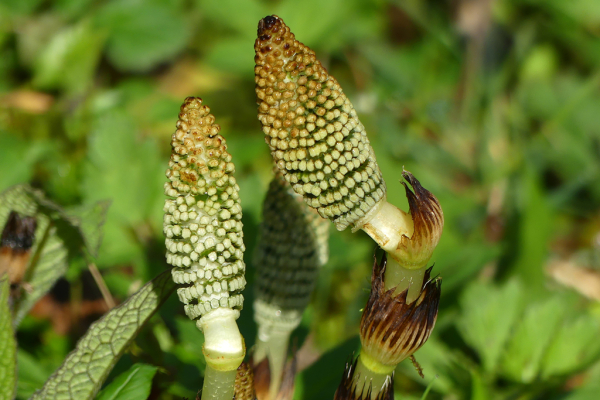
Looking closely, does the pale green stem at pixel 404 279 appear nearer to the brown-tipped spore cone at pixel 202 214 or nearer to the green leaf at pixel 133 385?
the brown-tipped spore cone at pixel 202 214

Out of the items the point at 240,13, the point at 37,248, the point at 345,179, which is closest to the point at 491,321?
the point at 345,179

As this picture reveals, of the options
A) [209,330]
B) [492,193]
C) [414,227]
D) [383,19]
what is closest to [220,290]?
[209,330]

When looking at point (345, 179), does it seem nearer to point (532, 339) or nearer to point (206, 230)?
point (206, 230)

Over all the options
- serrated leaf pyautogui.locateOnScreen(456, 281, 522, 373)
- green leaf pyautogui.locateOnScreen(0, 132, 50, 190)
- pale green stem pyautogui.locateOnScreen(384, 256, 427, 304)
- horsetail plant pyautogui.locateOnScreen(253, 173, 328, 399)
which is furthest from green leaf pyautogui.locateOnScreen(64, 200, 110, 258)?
serrated leaf pyautogui.locateOnScreen(456, 281, 522, 373)

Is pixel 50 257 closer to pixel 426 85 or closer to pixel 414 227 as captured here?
pixel 414 227

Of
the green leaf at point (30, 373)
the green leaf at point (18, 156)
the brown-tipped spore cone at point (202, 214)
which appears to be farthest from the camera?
the green leaf at point (18, 156)

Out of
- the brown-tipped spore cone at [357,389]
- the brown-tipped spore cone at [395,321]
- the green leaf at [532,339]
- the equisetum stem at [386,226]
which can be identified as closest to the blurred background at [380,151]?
the green leaf at [532,339]

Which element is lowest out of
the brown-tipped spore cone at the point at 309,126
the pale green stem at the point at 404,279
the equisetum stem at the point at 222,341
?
the equisetum stem at the point at 222,341
